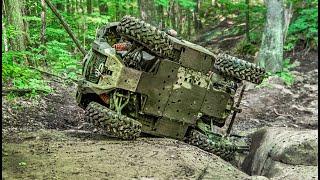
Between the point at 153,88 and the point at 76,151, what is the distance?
67.3 inches

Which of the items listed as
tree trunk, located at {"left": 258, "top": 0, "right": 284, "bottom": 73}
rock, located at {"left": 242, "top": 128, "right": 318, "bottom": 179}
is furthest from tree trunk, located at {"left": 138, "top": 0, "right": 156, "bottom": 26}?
tree trunk, located at {"left": 258, "top": 0, "right": 284, "bottom": 73}

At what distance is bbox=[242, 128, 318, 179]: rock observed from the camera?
6.24m

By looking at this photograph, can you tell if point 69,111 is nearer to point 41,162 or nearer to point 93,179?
point 41,162

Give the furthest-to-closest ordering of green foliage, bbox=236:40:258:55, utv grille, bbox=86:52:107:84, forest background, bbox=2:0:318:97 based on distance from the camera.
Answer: green foliage, bbox=236:40:258:55 < forest background, bbox=2:0:318:97 < utv grille, bbox=86:52:107:84

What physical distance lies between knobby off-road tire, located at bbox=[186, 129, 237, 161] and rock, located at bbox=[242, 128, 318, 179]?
1.66 ft

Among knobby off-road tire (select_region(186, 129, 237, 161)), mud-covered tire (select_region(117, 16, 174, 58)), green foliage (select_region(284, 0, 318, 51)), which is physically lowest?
knobby off-road tire (select_region(186, 129, 237, 161))

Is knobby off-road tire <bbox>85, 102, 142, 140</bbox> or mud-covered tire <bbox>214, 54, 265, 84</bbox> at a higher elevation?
mud-covered tire <bbox>214, 54, 265, 84</bbox>

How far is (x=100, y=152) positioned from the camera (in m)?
5.56

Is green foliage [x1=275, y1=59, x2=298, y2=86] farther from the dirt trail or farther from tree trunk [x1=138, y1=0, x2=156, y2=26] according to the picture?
the dirt trail

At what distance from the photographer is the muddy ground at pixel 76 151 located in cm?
475

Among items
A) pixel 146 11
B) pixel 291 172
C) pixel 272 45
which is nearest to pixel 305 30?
pixel 272 45

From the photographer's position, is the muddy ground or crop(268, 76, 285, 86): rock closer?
the muddy ground

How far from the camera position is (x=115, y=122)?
6441mm

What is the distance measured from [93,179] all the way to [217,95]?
3.48 metres
